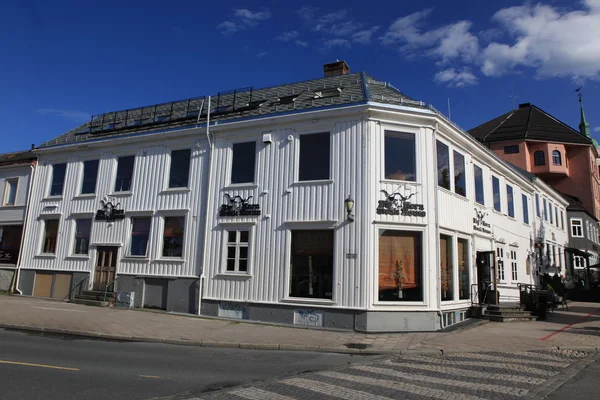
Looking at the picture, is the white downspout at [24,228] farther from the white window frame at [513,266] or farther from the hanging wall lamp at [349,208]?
the white window frame at [513,266]

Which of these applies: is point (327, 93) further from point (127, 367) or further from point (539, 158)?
point (539, 158)

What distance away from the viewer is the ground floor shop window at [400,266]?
1373 cm

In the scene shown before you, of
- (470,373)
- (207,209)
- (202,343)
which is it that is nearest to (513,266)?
(207,209)

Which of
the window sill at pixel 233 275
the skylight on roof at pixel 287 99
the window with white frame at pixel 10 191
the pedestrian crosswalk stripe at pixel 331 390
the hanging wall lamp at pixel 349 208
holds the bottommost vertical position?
the pedestrian crosswalk stripe at pixel 331 390

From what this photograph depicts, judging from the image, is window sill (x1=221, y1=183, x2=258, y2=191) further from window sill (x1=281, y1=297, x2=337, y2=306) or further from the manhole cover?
the manhole cover

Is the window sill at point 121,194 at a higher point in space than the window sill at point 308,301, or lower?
higher

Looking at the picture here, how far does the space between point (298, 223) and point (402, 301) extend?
414 centimetres

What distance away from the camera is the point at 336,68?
20469mm

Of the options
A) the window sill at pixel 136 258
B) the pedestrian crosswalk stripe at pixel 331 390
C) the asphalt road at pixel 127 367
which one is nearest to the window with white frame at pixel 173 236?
the window sill at pixel 136 258

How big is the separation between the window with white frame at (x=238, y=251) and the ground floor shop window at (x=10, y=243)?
12.0 m

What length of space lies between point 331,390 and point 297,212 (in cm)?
867

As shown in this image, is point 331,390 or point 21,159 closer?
point 331,390

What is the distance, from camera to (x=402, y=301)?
13.7 metres

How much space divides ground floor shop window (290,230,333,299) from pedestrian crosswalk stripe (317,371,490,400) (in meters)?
6.24
